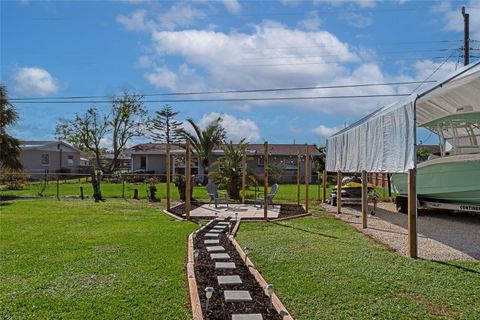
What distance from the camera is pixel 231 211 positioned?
13.9 metres

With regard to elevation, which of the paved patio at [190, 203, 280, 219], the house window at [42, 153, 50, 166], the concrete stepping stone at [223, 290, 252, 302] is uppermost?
the house window at [42, 153, 50, 166]

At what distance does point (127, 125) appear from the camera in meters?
40.8

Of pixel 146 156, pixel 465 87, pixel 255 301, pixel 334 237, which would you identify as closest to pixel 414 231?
pixel 334 237

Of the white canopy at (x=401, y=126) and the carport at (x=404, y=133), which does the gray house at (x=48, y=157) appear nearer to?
the white canopy at (x=401, y=126)

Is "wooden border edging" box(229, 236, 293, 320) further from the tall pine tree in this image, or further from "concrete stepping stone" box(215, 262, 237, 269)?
the tall pine tree

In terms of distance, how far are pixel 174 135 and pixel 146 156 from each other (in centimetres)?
356

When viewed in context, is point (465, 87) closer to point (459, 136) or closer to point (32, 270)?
point (459, 136)

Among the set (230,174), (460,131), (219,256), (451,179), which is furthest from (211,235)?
(230,174)

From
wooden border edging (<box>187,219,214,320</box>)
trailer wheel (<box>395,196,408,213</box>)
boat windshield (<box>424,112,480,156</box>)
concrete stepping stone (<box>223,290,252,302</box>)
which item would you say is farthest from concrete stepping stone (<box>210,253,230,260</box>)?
trailer wheel (<box>395,196,408,213</box>)

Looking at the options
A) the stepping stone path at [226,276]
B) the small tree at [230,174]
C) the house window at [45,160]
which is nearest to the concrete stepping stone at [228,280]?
the stepping stone path at [226,276]

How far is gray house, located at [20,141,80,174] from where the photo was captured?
35.1 metres

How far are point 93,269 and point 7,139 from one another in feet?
64.1

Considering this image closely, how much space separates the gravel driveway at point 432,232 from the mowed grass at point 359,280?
689mm

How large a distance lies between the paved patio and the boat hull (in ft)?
15.2
